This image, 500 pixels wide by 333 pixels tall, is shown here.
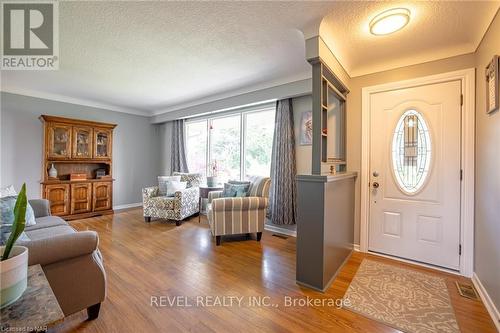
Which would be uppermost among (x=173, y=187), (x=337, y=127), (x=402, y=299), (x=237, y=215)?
(x=337, y=127)

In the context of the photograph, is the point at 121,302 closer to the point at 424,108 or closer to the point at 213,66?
the point at 213,66

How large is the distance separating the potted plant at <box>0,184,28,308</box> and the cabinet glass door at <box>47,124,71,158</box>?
13.5 feet

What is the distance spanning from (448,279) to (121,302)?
3.04m

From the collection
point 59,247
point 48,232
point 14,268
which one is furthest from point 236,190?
point 14,268

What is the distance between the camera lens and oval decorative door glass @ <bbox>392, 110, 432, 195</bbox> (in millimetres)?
2469

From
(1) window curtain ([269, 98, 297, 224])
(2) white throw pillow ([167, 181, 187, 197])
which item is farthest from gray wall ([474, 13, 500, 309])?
(2) white throw pillow ([167, 181, 187, 197])

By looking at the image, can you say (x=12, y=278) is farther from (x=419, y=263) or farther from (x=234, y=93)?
(x=234, y=93)

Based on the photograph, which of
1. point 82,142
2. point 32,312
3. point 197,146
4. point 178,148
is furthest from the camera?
point 178,148

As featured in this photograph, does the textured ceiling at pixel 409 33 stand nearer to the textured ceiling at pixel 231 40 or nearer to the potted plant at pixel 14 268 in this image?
the textured ceiling at pixel 231 40

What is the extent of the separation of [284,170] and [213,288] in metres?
2.03

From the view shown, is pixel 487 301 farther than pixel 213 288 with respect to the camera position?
No

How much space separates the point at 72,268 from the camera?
1.45 m

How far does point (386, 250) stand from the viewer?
2668mm

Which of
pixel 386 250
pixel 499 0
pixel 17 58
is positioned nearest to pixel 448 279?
pixel 386 250
